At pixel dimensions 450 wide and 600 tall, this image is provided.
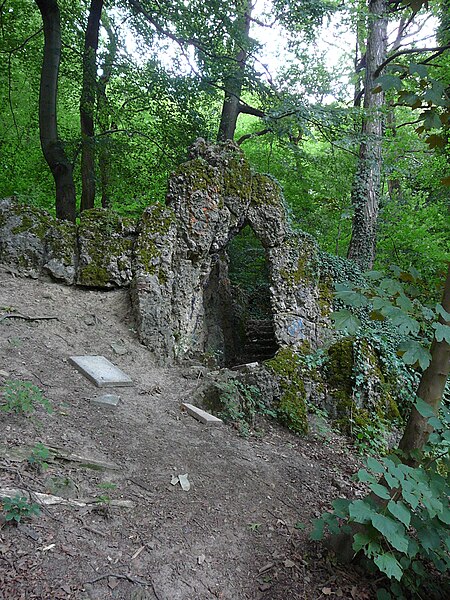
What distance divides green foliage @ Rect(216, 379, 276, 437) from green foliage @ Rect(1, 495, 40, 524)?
110 inches

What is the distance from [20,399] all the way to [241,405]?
2676 mm

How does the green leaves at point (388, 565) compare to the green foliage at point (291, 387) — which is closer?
the green leaves at point (388, 565)

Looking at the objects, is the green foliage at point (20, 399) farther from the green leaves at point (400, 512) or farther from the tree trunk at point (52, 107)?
the tree trunk at point (52, 107)

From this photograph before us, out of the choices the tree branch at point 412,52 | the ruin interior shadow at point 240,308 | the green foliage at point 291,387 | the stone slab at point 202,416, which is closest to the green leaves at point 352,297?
the stone slab at point 202,416

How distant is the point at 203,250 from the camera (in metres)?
6.92

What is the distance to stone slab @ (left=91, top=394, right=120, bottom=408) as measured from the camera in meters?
4.07

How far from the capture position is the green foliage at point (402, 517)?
2.03 meters

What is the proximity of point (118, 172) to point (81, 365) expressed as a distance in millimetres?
6252

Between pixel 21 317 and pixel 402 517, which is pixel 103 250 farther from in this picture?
pixel 402 517

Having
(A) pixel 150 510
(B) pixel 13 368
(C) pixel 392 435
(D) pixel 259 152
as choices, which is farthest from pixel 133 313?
(D) pixel 259 152

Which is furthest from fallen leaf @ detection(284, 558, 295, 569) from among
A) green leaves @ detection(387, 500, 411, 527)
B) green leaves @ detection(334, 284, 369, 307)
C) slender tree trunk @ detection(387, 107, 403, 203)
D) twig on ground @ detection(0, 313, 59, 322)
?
slender tree trunk @ detection(387, 107, 403, 203)

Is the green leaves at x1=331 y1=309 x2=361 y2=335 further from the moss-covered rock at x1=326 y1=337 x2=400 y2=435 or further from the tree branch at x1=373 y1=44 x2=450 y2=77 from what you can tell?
the tree branch at x1=373 y1=44 x2=450 y2=77

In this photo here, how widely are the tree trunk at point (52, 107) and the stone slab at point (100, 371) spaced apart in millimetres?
4099

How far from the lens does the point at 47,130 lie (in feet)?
26.0
